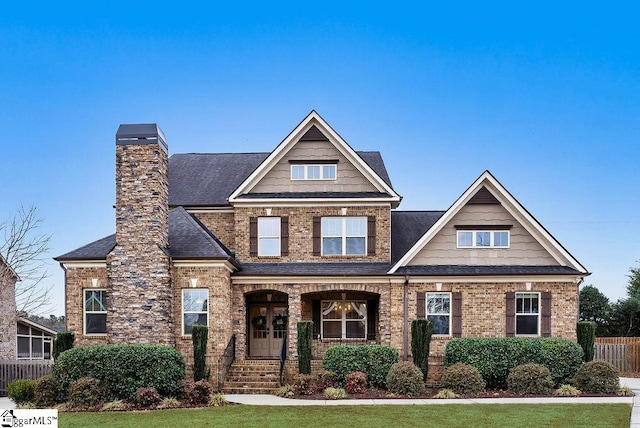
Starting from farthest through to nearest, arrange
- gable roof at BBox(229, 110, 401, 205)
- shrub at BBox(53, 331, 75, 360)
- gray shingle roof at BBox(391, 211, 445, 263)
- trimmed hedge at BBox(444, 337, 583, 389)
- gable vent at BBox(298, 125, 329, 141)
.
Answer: gray shingle roof at BBox(391, 211, 445, 263), gable vent at BBox(298, 125, 329, 141), gable roof at BBox(229, 110, 401, 205), shrub at BBox(53, 331, 75, 360), trimmed hedge at BBox(444, 337, 583, 389)

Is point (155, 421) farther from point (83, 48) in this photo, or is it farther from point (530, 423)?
point (83, 48)

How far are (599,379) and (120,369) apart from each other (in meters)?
13.5

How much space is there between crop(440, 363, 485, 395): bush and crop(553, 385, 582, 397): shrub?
84.4 inches

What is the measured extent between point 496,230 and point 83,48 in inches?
611

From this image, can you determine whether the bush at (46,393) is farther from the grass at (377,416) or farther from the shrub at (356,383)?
the shrub at (356,383)

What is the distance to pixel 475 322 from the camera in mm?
22391

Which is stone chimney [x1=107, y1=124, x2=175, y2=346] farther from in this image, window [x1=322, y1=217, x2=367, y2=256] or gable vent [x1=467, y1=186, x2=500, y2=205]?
gable vent [x1=467, y1=186, x2=500, y2=205]

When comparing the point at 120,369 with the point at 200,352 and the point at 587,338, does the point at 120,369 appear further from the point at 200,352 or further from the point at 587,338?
the point at 587,338

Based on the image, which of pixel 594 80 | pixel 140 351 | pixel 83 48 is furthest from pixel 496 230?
pixel 83 48

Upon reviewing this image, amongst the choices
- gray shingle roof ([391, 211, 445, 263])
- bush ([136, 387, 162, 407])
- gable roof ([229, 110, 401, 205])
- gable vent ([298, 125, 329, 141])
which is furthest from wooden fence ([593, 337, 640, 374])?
bush ([136, 387, 162, 407])

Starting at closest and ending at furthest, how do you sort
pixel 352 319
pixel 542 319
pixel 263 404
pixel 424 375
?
pixel 263 404, pixel 424 375, pixel 542 319, pixel 352 319

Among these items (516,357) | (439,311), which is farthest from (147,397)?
(516,357)

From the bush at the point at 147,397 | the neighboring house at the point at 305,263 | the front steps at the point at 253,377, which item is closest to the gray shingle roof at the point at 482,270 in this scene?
the neighboring house at the point at 305,263

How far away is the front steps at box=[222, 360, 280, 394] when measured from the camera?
1975 cm
